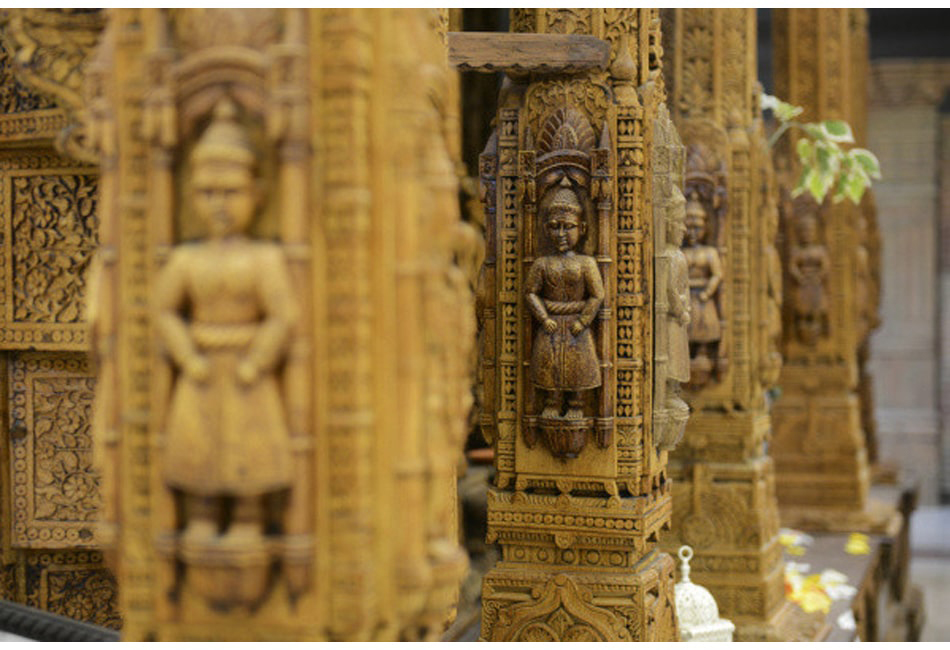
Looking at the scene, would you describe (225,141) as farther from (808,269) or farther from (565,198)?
(808,269)

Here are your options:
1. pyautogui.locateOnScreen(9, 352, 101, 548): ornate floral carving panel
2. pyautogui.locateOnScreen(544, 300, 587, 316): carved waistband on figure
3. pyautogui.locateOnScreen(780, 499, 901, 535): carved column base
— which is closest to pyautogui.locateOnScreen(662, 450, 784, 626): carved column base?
pyautogui.locateOnScreen(544, 300, 587, 316): carved waistband on figure

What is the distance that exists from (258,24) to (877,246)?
966 cm

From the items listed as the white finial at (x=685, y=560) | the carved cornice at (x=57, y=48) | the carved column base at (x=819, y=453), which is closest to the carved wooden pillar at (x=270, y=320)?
the carved cornice at (x=57, y=48)

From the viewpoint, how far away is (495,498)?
4469mm

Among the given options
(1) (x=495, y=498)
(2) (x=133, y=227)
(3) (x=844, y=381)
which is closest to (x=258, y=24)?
(2) (x=133, y=227)

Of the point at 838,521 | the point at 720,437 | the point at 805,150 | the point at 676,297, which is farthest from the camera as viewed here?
the point at 838,521

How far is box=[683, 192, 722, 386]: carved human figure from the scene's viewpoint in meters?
5.77

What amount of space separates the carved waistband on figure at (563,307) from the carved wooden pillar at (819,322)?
479 cm

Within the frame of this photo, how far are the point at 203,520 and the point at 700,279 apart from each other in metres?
4.23

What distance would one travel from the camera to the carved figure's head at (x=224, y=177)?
184cm

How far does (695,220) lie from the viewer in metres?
5.76

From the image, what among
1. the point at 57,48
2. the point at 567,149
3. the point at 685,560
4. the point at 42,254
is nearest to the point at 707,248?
the point at 685,560

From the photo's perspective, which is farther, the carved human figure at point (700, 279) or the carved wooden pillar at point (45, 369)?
the carved human figure at point (700, 279)

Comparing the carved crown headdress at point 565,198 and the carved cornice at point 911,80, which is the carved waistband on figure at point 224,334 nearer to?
the carved crown headdress at point 565,198
